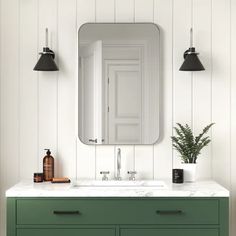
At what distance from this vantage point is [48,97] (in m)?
3.77

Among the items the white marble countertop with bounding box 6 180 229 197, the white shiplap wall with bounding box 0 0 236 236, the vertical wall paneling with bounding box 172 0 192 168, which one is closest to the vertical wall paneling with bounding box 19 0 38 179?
the white shiplap wall with bounding box 0 0 236 236

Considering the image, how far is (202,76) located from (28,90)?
122 cm

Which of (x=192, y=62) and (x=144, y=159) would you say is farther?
(x=144, y=159)

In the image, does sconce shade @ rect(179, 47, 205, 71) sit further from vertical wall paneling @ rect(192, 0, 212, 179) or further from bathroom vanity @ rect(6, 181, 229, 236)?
bathroom vanity @ rect(6, 181, 229, 236)

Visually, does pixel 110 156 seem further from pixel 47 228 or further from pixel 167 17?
pixel 167 17

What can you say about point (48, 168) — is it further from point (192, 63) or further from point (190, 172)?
point (192, 63)

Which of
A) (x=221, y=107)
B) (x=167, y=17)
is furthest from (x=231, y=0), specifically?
(x=221, y=107)

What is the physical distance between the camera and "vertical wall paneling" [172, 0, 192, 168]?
12.3 feet

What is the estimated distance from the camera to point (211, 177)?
12.3ft

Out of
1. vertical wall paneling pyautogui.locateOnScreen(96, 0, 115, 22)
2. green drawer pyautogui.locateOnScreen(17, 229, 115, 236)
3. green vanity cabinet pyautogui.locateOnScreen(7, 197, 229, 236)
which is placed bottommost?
green drawer pyautogui.locateOnScreen(17, 229, 115, 236)

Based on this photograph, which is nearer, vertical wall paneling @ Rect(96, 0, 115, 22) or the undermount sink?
the undermount sink

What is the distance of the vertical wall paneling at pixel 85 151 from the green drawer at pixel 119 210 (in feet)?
1.78

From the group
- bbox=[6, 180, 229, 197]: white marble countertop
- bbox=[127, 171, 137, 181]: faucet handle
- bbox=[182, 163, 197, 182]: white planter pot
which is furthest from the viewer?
bbox=[127, 171, 137, 181]: faucet handle

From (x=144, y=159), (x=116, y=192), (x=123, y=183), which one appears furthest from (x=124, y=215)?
(x=144, y=159)
